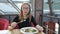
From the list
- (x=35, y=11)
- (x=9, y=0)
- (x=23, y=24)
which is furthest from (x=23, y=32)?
(x=9, y=0)

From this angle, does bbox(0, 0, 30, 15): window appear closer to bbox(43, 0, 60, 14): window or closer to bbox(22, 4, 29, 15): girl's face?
bbox(43, 0, 60, 14): window

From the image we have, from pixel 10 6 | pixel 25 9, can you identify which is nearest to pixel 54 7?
pixel 10 6

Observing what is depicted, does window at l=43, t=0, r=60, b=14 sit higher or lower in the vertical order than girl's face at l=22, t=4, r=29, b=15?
lower

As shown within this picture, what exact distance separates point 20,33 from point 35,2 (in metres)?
2.16

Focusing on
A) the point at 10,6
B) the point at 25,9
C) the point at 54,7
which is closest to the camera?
the point at 25,9

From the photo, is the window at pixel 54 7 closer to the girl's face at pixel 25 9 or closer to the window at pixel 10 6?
the window at pixel 10 6

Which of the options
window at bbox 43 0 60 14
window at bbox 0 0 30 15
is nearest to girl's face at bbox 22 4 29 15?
window at bbox 0 0 30 15

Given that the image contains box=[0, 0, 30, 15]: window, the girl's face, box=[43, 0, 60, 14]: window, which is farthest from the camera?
box=[43, 0, 60, 14]: window

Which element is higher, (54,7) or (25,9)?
(25,9)

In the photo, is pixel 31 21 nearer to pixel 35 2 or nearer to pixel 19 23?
pixel 19 23

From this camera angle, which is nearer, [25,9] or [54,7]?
[25,9]

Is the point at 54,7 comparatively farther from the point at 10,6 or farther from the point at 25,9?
the point at 25,9

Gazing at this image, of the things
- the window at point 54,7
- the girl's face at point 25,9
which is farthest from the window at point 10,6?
the girl's face at point 25,9

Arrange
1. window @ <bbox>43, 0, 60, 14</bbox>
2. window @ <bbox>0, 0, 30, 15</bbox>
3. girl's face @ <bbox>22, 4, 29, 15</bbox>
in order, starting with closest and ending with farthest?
1. girl's face @ <bbox>22, 4, 29, 15</bbox>
2. window @ <bbox>0, 0, 30, 15</bbox>
3. window @ <bbox>43, 0, 60, 14</bbox>
